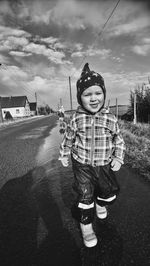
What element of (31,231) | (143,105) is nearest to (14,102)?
(143,105)

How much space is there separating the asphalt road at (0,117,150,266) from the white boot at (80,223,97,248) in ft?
0.15

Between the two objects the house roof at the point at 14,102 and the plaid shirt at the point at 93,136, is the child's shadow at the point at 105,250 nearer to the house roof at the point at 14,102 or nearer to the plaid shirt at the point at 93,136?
the plaid shirt at the point at 93,136

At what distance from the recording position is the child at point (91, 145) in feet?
6.64

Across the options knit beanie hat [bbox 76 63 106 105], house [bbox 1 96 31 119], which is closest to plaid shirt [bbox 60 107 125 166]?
knit beanie hat [bbox 76 63 106 105]

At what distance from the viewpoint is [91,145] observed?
2.04 m

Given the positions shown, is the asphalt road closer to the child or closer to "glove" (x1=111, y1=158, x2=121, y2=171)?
the child

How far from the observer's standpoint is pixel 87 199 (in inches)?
79.9

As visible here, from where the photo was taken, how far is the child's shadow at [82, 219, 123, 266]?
168 centimetres

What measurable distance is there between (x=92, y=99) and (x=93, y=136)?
0.37 m

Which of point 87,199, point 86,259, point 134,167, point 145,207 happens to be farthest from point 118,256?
point 134,167

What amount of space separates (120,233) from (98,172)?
2.17 ft

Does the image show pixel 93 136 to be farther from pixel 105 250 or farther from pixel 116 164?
pixel 105 250

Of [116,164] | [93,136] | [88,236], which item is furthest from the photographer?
[116,164]

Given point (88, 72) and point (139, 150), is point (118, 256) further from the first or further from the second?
point (139, 150)
